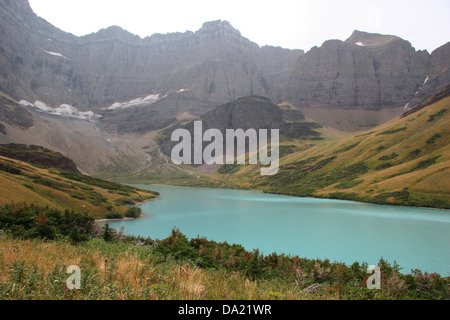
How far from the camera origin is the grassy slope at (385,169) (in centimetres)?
9081

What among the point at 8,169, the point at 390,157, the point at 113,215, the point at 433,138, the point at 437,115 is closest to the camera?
the point at 113,215

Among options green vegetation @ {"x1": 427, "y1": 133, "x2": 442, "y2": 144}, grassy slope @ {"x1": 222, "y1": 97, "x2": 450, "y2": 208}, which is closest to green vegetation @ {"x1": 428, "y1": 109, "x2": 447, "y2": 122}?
grassy slope @ {"x1": 222, "y1": 97, "x2": 450, "y2": 208}

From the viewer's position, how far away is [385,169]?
119 meters

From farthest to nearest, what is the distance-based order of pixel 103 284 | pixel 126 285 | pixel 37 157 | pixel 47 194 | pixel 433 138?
pixel 433 138
pixel 37 157
pixel 47 194
pixel 126 285
pixel 103 284

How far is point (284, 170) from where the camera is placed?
586 ft

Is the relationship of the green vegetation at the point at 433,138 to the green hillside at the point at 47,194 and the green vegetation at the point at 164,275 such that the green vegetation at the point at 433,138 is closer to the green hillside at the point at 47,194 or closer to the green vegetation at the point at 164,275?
the green hillside at the point at 47,194

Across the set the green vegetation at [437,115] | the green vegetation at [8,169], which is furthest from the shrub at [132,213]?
the green vegetation at [437,115]

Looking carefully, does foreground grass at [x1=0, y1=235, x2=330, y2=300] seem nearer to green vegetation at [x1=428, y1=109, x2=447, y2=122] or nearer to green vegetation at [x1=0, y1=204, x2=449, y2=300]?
green vegetation at [x1=0, y1=204, x2=449, y2=300]

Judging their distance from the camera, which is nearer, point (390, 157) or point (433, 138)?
point (433, 138)

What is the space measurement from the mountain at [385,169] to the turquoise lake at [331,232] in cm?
1278

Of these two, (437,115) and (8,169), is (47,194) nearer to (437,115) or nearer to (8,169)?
(8,169)

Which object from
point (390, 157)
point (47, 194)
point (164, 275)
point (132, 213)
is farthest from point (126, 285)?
point (390, 157)

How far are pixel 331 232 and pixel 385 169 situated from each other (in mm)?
82284
